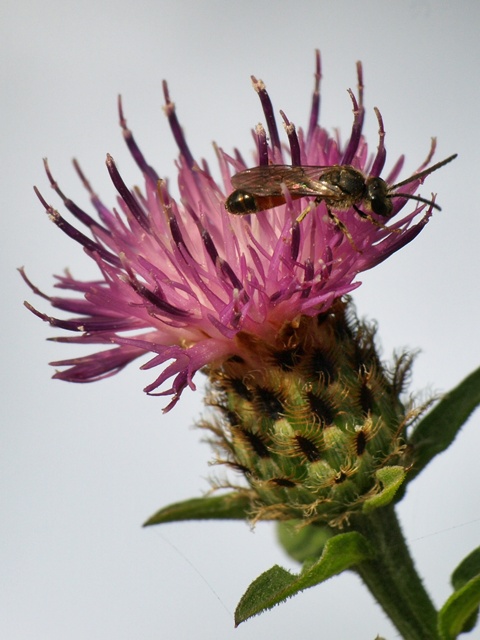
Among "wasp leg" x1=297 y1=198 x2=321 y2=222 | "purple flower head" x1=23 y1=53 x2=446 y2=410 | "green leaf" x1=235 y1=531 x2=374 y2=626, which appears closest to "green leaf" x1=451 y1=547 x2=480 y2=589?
"green leaf" x1=235 y1=531 x2=374 y2=626

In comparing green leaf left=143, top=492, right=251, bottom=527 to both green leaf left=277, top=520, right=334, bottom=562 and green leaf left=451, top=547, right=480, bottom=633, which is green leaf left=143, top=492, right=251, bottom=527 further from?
green leaf left=451, top=547, right=480, bottom=633

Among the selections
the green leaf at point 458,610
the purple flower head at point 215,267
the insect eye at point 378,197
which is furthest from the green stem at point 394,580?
the insect eye at point 378,197

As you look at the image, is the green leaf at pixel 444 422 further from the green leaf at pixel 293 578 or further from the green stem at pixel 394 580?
the green leaf at pixel 293 578

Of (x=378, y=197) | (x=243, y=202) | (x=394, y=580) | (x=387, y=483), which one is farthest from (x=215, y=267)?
(x=394, y=580)

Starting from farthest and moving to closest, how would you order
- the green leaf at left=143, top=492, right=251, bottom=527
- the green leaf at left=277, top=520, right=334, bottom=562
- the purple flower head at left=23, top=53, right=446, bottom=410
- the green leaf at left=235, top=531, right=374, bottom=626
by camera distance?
the green leaf at left=277, top=520, right=334, bottom=562 → the green leaf at left=143, top=492, right=251, bottom=527 → the purple flower head at left=23, top=53, right=446, bottom=410 → the green leaf at left=235, top=531, right=374, bottom=626

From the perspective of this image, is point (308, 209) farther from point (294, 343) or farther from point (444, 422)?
point (444, 422)

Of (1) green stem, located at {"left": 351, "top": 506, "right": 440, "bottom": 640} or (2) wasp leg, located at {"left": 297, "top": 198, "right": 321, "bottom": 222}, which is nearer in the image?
(2) wasp leg, located at {"left": 297, "top": 198, "right": 321, "bottom": 222}
